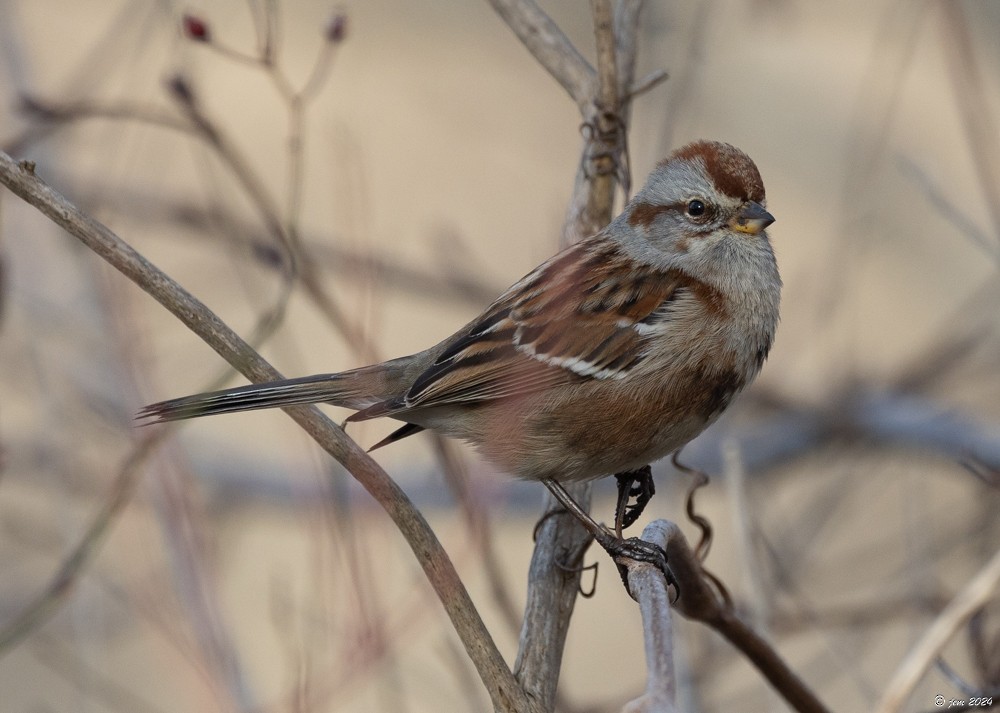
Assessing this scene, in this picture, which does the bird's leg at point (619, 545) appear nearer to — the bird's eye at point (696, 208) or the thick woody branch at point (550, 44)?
the bird's eye at point (696, 208)

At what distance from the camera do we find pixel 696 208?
3.07m

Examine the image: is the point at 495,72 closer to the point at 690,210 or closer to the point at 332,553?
the point at 690,210

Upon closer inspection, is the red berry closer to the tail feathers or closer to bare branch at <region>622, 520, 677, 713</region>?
the tail feathers

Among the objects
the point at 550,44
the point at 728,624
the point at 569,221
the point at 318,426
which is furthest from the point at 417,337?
the point at 318,426

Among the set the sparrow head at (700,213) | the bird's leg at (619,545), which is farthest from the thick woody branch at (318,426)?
the sparrow head at (700,213)

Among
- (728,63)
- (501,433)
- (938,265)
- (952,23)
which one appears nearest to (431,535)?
(501,433)

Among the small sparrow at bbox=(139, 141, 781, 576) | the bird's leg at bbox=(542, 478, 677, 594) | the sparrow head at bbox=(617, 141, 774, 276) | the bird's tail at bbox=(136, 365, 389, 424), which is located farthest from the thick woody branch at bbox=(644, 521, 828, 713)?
the bird's tail at bbox=(136, 365, 389, 424)

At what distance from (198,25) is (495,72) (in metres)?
5.21

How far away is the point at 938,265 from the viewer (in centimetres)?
668

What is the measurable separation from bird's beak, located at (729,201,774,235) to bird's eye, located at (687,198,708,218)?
0.26ft

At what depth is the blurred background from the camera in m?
2.94

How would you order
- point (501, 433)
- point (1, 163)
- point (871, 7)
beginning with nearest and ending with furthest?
point (1, 163) → point (501, 433) → point (871, 7)

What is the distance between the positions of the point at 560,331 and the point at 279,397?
76 centimetres

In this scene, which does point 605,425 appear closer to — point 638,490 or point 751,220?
point 638,490
